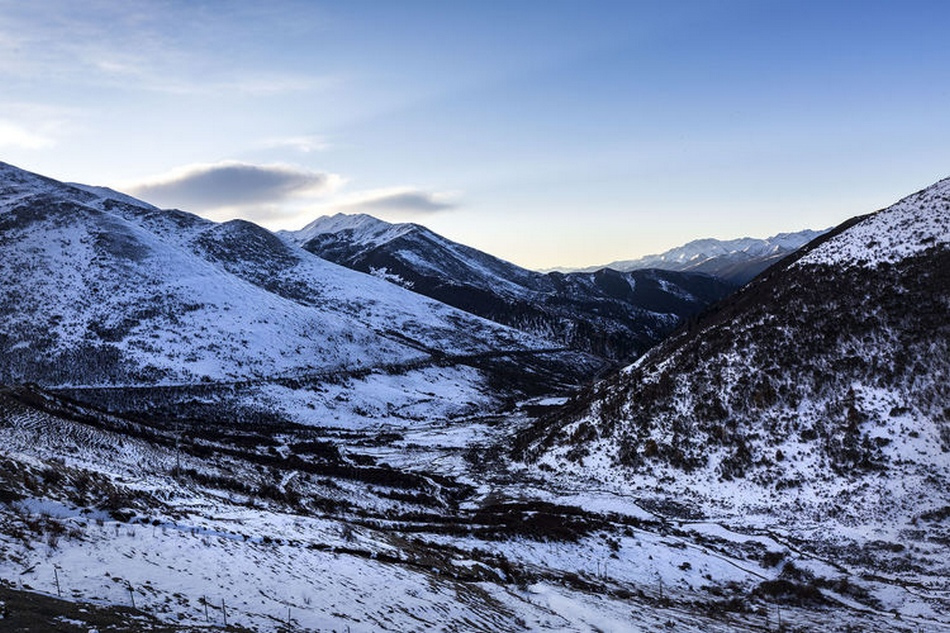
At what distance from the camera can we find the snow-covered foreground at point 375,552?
17.5 meters

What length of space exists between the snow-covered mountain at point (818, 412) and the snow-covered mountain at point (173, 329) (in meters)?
53.5

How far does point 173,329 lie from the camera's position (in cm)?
11138

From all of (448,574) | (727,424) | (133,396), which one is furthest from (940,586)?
(133,396)

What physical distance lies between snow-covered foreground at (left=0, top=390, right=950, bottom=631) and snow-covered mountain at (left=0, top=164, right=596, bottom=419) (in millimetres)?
45695

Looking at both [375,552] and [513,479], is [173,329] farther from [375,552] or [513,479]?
[375,552]

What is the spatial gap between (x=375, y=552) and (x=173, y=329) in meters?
101

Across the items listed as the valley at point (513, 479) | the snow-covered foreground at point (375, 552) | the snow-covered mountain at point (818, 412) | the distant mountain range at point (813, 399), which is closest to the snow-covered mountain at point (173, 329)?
the valley at point (513, 479)

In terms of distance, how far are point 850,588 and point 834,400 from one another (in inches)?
894

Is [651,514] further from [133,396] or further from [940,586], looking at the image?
[133,396]

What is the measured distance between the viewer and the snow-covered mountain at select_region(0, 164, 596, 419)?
95.8m

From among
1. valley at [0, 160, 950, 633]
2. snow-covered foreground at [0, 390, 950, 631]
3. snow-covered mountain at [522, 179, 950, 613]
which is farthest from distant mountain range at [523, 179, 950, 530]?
snow-covered foreground at [0, 390, 950, 631]

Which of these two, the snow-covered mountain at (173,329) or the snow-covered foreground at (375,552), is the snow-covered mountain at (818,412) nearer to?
the snow-covered foreground at (375,552)

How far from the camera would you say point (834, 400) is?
48938mm

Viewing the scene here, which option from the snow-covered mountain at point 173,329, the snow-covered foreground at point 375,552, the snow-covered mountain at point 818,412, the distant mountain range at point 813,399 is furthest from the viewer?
the snow-covered mountain at point 173,329
